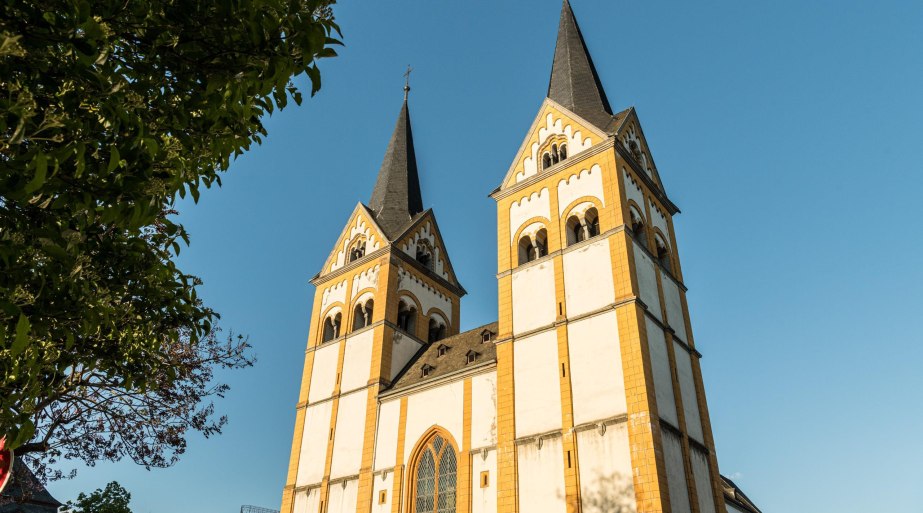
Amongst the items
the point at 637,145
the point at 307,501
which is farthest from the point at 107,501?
the point at 637,145

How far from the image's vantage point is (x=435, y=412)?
2566 centimetres

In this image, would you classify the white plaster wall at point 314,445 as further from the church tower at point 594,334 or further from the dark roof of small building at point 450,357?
the church tower at point 594,334

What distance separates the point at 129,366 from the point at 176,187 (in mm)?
3702

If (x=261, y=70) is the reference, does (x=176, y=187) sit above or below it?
below

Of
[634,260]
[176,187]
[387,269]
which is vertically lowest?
[176,187]

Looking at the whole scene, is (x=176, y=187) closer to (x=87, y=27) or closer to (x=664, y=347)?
(x=87, y=27)

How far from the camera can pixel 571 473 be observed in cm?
2022

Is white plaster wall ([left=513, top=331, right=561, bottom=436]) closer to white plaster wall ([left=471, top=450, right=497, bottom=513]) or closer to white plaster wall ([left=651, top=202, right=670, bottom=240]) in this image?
white plaster wall ([left=471, top=450, right=497, bottom=513])

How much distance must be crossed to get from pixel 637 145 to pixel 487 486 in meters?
15.9

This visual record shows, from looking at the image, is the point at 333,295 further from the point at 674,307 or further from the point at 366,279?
the point at 674,307

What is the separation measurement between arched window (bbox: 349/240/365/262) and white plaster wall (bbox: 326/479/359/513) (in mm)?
12111

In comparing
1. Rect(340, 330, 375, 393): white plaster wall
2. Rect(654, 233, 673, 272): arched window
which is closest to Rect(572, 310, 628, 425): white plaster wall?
Rect(654, 233, 673, 272): arched window

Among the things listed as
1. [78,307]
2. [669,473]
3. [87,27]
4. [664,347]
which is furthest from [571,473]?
[87,27]

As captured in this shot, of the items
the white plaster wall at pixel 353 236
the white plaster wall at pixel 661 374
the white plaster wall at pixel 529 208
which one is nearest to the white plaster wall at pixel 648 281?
the white plaster wall at pixel 661 374
